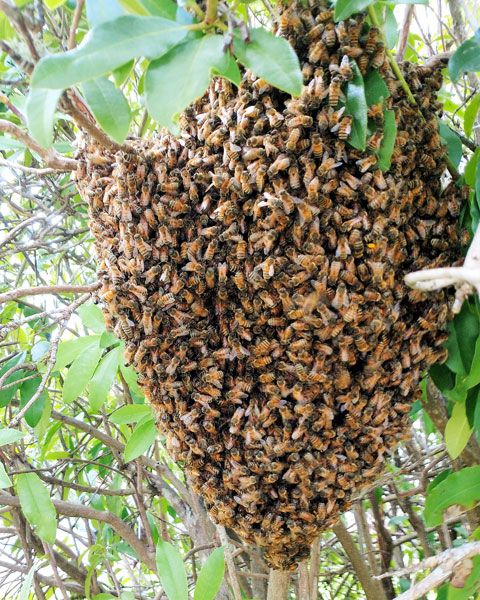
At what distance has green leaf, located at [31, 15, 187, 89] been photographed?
776 millimetres

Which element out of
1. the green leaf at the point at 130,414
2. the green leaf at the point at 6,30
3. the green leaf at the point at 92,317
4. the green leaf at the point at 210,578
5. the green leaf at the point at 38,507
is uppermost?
the green leaf at the point at 6,30

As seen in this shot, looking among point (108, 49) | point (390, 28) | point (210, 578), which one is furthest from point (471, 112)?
point (210, 578)

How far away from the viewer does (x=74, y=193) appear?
2391mm

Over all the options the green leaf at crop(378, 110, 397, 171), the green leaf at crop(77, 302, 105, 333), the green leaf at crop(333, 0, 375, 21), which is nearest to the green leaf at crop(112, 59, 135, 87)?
the green leaf at crop(333, 0, 375, 21)

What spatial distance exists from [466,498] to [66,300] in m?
1.92

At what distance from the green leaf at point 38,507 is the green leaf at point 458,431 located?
1.03 meters

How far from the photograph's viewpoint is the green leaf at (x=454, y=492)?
1331 mm

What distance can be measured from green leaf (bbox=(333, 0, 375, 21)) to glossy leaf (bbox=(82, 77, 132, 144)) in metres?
0.41

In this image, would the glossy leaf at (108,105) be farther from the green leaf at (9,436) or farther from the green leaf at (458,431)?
the green leaf at (458,431)

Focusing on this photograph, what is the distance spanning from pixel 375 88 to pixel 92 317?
97 centimetres

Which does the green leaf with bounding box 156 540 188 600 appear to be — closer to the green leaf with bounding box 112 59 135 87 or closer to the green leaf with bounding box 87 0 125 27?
the green leaf with bounding box 112 59 135 87

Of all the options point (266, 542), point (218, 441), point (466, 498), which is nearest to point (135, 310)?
point (218, 441)

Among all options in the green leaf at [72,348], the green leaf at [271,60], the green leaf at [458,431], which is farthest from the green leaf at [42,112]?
the green leaf at [458,431]

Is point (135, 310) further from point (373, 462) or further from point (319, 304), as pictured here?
point (373, 462)
